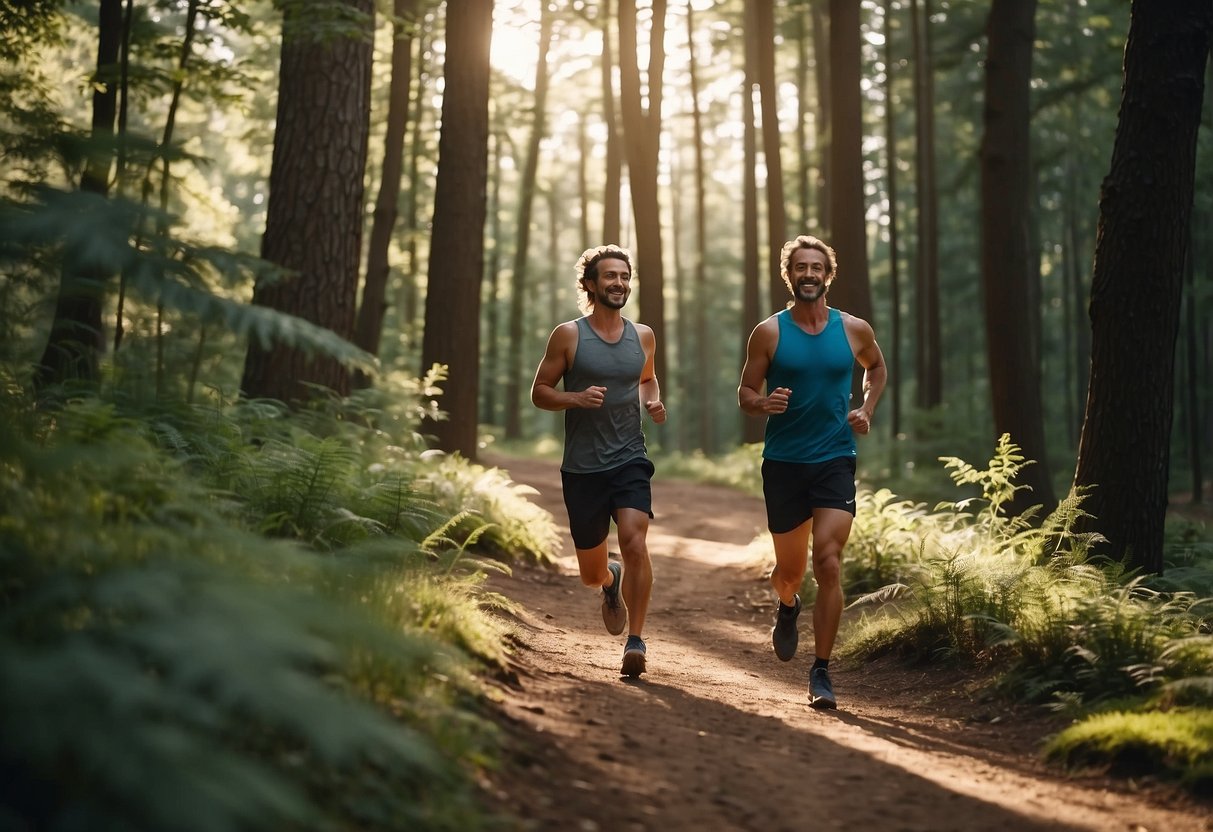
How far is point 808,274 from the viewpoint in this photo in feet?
22.9

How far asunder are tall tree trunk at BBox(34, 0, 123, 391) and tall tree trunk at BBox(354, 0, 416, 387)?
7035 mm

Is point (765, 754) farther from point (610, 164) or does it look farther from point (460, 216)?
point (610, 164)

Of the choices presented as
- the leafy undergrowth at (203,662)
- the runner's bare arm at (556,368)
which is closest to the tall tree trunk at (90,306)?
the leafy undergrowth at (203,662)

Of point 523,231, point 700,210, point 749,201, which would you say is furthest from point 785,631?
point 700,210

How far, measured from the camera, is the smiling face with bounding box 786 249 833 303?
6.98 meters

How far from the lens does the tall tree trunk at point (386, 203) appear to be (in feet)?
62.5

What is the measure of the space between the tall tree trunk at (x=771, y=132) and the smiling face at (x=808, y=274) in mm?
16176

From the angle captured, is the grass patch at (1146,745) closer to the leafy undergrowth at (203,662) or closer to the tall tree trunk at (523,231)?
the leafy undergrowth at (203,662)

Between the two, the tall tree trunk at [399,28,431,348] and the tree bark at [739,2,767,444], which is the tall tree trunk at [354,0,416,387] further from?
the tree bark at [739,2,767,444]

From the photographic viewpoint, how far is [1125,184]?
26.5 ft

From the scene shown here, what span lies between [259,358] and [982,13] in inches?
820

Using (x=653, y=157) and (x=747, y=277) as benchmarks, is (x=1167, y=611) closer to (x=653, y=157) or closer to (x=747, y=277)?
(x=653, y=157)

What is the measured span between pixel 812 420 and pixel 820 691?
1688mm

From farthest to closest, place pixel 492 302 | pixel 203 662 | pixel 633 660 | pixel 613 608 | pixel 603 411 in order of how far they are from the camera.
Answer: pixel 492 302, pixel 613 608, pixel 603 411, pixel 633 660, pixel 203 662
